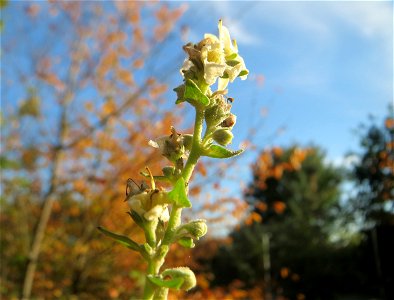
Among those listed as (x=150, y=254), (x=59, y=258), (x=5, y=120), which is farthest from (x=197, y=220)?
(x=5, y=120)

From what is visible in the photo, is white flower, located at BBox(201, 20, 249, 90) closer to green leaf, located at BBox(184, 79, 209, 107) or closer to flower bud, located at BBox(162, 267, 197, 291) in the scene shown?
green leaf, located at BBox(184, 79, 209, 107)

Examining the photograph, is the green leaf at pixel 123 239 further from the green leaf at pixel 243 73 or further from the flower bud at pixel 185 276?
the green leaf at pixel 243 73

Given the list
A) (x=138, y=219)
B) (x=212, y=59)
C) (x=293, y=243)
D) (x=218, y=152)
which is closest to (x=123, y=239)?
(x=138, y=219)

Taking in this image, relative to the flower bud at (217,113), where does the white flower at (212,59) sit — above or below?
above

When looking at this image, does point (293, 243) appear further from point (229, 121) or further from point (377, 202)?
point (229, 121)

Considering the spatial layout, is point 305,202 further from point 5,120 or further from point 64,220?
point 5,120

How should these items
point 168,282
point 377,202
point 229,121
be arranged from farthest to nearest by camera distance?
point 377,202
point 229,121
point 168,282

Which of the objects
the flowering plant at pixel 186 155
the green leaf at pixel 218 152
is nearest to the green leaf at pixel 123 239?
→ the flowering plant at pixel 186 155

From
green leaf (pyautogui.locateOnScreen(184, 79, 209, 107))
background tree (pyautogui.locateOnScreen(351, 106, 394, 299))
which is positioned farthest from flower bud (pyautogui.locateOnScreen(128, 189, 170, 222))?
background tree (pyautogui.locateOnScreen(351, 106, 394, 299))
